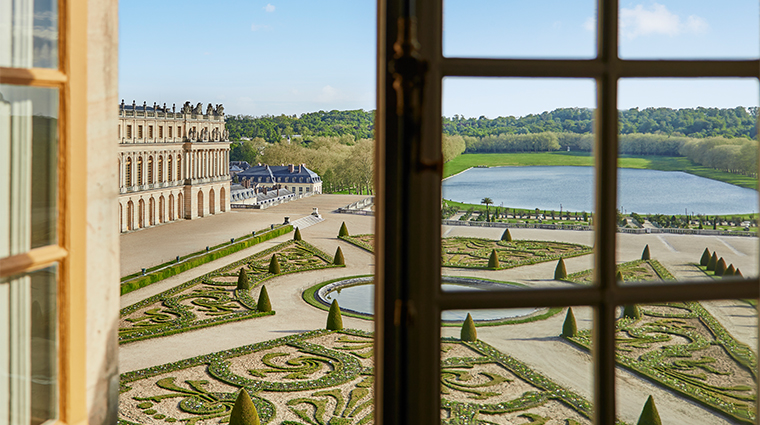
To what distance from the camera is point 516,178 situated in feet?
15.1

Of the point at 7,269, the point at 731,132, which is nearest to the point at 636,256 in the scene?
the point at 731,132

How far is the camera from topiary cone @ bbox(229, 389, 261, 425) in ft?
20.2

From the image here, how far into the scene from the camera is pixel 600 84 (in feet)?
3.09

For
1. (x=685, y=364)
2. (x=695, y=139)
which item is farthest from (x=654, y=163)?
(x=685, y=364)

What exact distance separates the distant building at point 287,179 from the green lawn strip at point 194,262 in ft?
44.9

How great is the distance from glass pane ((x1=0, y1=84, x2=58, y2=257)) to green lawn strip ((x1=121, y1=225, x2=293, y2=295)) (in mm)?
12652

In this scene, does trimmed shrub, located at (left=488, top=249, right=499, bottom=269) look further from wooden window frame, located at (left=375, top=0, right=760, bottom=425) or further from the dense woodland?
wooden window frame, located at (left=375, top=0, right=760, bottom=425)

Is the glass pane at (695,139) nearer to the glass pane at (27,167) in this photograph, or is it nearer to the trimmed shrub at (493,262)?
the glass pane at (27,167)

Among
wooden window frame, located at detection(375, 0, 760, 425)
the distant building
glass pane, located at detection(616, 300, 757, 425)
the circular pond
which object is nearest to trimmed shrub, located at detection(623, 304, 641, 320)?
glass pane, located at detection(616, 300, 757, 425)

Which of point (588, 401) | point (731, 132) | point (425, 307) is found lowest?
point (588, 401)

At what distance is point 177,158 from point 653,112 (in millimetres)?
27496

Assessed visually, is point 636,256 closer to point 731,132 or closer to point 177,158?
point 731,132

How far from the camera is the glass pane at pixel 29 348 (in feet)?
3.22

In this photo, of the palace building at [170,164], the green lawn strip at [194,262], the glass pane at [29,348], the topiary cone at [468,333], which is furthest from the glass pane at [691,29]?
the palace building at [170,164]
